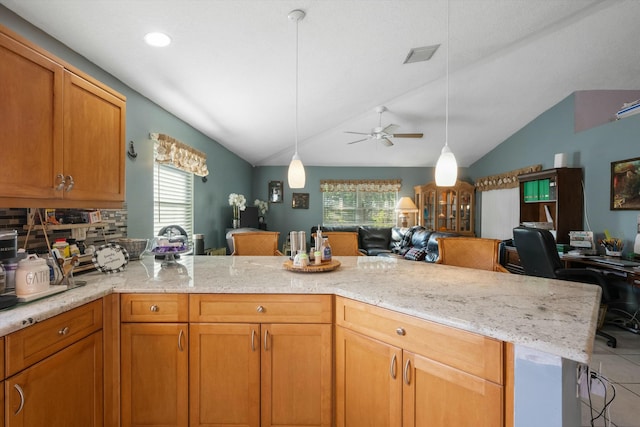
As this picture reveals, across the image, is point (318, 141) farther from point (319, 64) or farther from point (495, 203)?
point (495, 203)

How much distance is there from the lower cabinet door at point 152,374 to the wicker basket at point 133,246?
0.81 metres

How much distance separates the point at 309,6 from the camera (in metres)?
1.78

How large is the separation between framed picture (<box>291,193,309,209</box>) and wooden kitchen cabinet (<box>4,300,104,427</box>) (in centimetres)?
551

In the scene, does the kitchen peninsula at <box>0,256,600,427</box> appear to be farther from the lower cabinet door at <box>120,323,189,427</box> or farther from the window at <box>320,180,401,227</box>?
the window at <box>320,180,401,227</box>

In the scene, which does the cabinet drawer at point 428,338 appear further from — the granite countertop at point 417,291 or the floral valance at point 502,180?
the floral valance at point 502,180

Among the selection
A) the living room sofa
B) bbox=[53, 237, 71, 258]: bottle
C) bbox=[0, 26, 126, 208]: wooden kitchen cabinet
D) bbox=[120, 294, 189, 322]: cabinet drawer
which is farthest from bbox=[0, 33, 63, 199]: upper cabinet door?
the living room sofa

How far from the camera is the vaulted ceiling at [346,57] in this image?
1729 millimetres

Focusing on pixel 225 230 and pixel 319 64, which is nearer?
pixel 319 64

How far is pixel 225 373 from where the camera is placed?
1406 mm

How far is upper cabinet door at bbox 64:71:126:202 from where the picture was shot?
1406 mm

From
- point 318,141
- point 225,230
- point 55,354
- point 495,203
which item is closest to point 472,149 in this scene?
point 495,203

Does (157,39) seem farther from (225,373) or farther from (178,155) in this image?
(225,373)

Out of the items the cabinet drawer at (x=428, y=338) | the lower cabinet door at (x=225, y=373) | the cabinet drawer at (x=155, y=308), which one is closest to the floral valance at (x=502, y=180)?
the cabinet drawer at (x=428, y=338)

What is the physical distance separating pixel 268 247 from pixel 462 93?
3.72 meters
